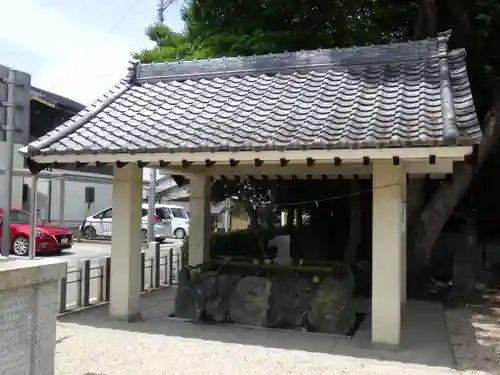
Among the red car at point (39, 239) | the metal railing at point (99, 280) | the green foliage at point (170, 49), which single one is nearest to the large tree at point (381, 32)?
the green foliage at point (170, 49)

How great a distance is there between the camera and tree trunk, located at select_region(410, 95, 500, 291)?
416 inches

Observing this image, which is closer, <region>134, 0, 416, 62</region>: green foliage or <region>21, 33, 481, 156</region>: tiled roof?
<region>21, 33, 481, 156</region>: tiled roof

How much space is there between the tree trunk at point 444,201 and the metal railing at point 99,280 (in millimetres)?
5738

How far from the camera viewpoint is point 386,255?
7219 millimetres

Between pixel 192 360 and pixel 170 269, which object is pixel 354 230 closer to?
pixel 170 269

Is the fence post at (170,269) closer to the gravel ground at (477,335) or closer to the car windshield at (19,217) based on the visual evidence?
the gravel ground at (477,335)

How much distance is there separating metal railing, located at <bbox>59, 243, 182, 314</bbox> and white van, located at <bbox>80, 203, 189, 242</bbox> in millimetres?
10997

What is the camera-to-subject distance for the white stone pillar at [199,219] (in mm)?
11539

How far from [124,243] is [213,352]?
8.42 feet

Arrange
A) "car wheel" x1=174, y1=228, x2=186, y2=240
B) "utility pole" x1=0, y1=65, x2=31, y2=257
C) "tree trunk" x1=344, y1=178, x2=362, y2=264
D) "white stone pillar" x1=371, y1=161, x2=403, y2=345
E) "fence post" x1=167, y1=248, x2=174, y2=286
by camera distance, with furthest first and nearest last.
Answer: "car wheel" x1=174, y1=228, x2=186, y2=240
"tree trunk" x1=344, y1=178, x2=362, y2=264
"fence post" x1=167, y1=248, x2=174, y2=286
"white stone pillar" x1=371, y1=161, x2=403, y2=345
"utility pole" x1=0, y1=65, x2=31, y2=257

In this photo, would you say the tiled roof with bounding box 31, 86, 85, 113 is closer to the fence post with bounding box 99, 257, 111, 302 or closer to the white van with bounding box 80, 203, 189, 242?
the white van with bounding box 80, 203, 189, 242

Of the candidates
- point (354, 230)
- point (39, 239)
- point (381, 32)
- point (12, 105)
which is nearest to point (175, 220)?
point (39, 239)

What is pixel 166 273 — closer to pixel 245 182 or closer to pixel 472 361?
pixel 245 182

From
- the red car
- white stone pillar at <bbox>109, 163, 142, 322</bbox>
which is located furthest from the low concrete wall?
the red car
